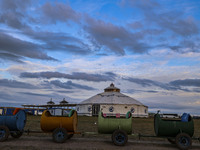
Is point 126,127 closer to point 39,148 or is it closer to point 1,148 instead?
point 39,148

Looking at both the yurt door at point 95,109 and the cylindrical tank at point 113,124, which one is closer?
the cylindrical tank at point 113,124

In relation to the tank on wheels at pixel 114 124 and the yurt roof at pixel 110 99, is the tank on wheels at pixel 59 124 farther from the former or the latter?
the yurt roof at pixel 110 99

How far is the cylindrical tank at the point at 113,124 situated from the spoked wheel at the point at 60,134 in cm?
213

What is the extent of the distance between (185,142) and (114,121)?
14.0 ft

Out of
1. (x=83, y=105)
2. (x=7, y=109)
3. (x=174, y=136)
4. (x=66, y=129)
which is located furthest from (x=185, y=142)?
(x=83, y=105)

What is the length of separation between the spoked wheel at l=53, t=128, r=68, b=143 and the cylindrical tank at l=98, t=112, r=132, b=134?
2.13 metres

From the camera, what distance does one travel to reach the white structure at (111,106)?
66875mm

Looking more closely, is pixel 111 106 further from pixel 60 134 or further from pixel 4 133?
pixel 4 133

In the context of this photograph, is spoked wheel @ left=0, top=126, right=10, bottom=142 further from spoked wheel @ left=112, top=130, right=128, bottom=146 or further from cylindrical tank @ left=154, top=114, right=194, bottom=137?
cylindrical tank @ left=154, top=114, right=194, bottom=137

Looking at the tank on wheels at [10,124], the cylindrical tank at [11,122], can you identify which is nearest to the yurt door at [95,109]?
the tank on wheels at [10,124]

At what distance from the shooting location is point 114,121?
43.4 ft

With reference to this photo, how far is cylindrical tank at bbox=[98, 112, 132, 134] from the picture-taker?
13.1 m

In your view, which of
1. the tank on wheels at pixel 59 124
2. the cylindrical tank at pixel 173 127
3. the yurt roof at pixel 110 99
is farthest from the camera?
the yurt roof at pixel 110 99

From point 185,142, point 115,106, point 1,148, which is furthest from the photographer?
point 115,106
